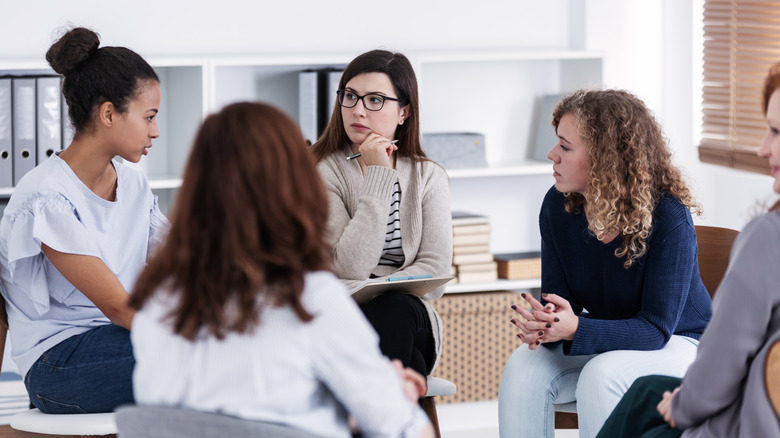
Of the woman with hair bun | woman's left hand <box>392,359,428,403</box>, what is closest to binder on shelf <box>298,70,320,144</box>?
the woman with hair bun

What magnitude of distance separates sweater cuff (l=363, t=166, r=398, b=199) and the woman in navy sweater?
1.30 feet

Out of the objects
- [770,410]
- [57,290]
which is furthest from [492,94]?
[770,410]

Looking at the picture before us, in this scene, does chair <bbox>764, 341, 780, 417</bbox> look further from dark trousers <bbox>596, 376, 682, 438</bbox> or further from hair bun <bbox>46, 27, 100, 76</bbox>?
hair bun <bbox>46, 27, 100, 76</bbox>

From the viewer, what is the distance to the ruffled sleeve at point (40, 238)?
1762 mm

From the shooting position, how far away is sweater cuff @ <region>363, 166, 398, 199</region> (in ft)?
7.06

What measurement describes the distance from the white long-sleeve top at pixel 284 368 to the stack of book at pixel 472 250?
7.11ft

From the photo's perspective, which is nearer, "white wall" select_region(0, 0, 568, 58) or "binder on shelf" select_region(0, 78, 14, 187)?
"binder on shelf" select_region(0, 78, 14, 187)

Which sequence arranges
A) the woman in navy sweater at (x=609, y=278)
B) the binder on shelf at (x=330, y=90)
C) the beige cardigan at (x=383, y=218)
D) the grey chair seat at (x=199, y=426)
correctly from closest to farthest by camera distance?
the grey chair seat at (x=199, y=426), the woman in navy sweater at (x=609, y=278), the beige cardigan at (x=383, y=218), the binder on shelf at (x=330, y=90)

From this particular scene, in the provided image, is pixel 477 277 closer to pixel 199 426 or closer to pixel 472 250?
pixel 472 250

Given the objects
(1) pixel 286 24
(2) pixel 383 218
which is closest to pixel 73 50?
(2) pixel 383 218

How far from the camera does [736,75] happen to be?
3.08 metres

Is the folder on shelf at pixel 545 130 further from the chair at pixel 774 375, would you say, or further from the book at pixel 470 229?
the chair at pixel 774 375

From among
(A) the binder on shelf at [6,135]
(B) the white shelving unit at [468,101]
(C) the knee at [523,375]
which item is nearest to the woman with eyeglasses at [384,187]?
(C) the knee at [523,375]

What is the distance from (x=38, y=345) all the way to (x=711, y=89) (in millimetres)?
2507
